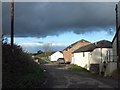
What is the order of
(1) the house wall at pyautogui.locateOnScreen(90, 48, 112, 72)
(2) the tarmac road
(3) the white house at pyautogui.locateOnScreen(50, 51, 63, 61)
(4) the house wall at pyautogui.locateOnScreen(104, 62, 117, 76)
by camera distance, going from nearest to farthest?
(2) the tarmac road → (4) the house wall at pyautogui.locateOnScreen(104, 62, 117, 76) → (1) the house wall at pyautogui.locateOnScreen(90, 48, 112, 72) → (3) the white house at pyautogui.locateOnScreen(50, 51, 63, 61)

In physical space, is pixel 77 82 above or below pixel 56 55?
below

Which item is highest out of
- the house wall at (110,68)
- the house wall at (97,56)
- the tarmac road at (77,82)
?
the house wall at (97,56)

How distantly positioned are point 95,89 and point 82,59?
3444cm

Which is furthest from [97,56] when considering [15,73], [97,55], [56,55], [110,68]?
[56,55]

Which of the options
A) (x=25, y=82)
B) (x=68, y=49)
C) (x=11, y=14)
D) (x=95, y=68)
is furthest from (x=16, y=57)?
(x=68, y=49)

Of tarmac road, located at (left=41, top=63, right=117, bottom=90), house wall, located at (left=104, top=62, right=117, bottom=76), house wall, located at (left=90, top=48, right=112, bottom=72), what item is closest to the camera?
tarmac road, located at (left=41, top=63, right=117, bottom=90)

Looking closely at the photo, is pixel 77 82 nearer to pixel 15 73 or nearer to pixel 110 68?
pixel 15 73

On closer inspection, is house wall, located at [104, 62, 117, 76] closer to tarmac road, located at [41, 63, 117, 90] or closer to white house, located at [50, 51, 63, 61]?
tarmac road, located at [41, 63, 117, 90]

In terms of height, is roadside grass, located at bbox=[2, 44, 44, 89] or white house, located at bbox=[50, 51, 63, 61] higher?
white house, located at bbox=[50, 51, 63, 61]

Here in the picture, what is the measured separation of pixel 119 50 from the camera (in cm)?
3219

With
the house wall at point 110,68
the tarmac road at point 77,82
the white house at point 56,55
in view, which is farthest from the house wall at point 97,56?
the white house at point 56,55

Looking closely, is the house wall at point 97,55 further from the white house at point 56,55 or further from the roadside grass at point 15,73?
the white house at point 56,55

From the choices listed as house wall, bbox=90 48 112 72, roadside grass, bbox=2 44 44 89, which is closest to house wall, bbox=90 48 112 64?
house wall, bbox=90 48 112 72

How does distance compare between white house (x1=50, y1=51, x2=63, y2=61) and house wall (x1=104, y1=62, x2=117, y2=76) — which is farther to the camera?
white house (x1=50, y1=51, x2=63, y2=61)
